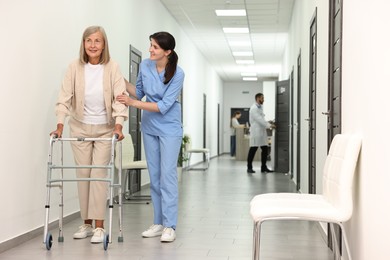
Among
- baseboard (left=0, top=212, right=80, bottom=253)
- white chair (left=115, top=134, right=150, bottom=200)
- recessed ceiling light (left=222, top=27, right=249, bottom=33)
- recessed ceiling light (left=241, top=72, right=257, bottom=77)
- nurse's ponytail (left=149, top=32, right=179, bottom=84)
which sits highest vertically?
recessed ceiling light (left=222, top=27, right=249, bottom=33)

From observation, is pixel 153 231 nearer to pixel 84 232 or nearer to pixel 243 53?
pixel 84 232

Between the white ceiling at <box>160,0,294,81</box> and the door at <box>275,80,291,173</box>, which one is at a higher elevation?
the white ceiling at <box>160,0,294,81</box>

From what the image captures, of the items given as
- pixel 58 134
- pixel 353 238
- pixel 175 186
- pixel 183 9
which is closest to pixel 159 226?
pixel 175 186

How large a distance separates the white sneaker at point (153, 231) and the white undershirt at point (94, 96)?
2.87ft

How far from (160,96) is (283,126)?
25.9 feet

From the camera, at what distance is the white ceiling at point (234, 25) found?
32.6ft

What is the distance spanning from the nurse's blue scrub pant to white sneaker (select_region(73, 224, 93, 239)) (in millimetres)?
531

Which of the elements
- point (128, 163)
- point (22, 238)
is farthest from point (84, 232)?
point (128, 163)

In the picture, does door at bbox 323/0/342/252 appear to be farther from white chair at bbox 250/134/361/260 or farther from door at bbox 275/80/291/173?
door at bbox 275/80/291/173

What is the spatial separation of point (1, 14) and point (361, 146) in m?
2.47

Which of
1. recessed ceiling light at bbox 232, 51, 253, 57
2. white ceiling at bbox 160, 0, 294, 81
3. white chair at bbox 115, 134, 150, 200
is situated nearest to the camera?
white chair at bbox 115, 134, 150, 200

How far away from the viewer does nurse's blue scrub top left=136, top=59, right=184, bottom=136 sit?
4254 millimetres

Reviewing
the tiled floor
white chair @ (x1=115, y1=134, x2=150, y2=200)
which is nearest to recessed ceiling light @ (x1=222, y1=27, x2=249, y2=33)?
white chair @ (x1=115, y1=134, x2=150, y2=200)

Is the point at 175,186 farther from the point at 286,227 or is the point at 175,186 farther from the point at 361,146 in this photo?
the point at 361,146
